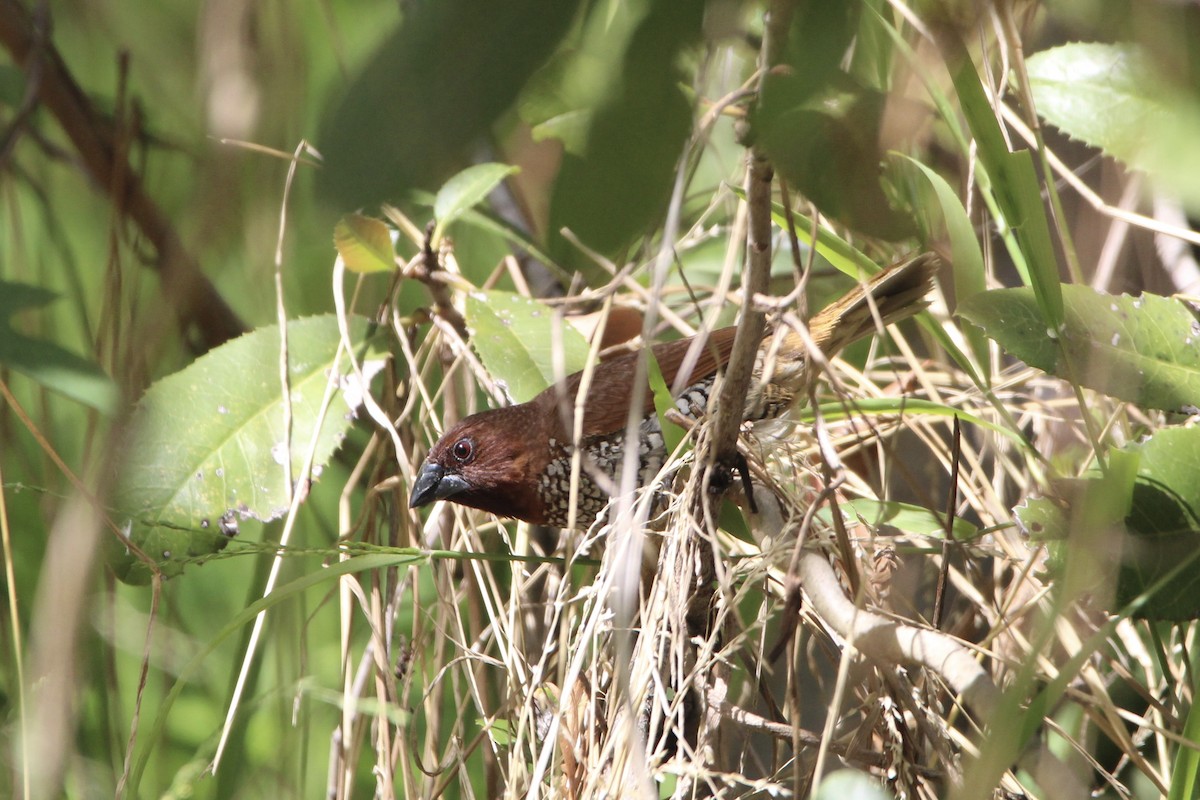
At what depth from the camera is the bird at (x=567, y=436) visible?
2.46m

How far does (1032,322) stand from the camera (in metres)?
1.66

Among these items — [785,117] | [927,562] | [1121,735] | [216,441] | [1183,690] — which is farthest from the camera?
[927,562]

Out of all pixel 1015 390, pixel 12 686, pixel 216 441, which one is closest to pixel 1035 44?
pixel 1015 390

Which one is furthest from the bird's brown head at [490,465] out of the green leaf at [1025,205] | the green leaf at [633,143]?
the green leaf at [633,143]

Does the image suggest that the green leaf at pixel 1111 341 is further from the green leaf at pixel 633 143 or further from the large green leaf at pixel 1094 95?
the green leaf at pixel 633 143

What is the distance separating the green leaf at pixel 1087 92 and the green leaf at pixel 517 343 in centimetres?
121

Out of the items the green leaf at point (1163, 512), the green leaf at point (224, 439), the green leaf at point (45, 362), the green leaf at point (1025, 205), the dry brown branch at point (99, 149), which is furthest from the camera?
the dry brown branch at point (99, 149)

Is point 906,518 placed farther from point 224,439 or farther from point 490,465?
point 224,439

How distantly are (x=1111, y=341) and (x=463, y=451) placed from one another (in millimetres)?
1482

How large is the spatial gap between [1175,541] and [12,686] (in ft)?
8.64

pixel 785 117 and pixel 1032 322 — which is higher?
pixel 785 117

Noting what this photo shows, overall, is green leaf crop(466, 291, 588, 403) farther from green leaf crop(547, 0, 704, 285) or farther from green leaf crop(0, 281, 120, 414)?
green leaf crop(547, 0, 704, 285)

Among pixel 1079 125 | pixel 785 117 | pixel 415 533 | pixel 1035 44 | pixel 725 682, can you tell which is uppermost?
pixel 1035 44

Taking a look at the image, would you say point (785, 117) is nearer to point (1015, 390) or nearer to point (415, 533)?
point (415, 533)
